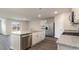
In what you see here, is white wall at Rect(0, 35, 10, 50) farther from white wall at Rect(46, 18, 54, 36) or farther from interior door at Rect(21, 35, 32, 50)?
white wall at Rect(46, 18, 54, 36)

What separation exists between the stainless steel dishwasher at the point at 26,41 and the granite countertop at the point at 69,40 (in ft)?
1.38

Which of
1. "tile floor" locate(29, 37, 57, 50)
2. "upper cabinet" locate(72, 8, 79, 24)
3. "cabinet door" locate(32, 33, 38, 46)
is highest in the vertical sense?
"upper cabinet" locate(72, 8, 79, 24)

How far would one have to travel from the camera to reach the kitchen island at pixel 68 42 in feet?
4.25

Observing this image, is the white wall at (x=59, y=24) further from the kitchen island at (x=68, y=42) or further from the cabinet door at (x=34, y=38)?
the cabinet door at (x=34, y=38)

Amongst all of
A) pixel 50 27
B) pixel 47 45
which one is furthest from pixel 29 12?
pixel 47 45

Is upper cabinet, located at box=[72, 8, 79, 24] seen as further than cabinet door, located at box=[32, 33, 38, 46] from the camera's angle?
No

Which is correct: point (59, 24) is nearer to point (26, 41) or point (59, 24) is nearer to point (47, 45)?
point (47, 45)

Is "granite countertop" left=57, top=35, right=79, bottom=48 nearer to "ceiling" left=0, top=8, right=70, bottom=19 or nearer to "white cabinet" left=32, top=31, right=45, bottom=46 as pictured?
"white cabinet" left=32, top=31, right=45, bottom=46

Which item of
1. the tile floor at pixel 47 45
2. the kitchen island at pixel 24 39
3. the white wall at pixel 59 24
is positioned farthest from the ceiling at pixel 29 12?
the tile floor at pixel 47 45

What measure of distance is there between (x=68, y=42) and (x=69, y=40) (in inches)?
1.3

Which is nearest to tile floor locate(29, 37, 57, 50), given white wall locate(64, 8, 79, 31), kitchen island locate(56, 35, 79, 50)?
kitchen island locate(56, 35, 79, 50)

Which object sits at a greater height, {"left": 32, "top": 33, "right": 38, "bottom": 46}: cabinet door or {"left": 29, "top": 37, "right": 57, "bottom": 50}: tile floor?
{"left": 32, "top": 33, "right": 38, "bottom": 46}: cabinet door

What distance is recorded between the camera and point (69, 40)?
1.32 metres

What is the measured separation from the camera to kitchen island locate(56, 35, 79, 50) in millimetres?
1294
